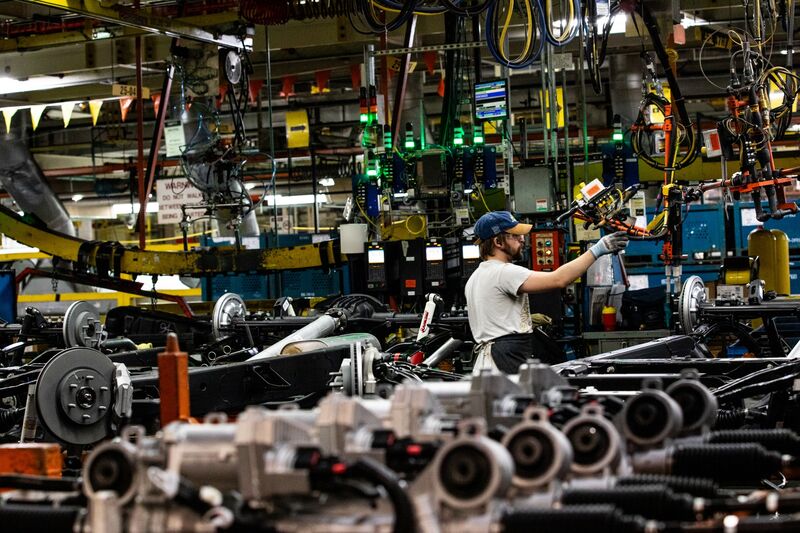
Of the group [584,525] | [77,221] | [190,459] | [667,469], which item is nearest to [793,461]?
[667,469]

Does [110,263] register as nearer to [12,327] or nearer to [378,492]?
[12,327]

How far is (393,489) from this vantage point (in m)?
2.59

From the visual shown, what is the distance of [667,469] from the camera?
3.20m

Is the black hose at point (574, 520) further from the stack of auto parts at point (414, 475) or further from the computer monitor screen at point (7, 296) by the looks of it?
the computer monitor screen at point (7, 296)

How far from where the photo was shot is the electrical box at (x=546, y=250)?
11.3 meters

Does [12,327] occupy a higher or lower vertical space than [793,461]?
higher

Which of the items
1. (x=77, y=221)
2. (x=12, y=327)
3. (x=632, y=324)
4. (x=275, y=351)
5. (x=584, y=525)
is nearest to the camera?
(x=584, y=525)

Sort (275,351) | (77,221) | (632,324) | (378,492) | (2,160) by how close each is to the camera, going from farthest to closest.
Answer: (77,221)
(2,160)
(632,324)
(275,351)
(378,492)

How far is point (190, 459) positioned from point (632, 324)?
8.72 metres

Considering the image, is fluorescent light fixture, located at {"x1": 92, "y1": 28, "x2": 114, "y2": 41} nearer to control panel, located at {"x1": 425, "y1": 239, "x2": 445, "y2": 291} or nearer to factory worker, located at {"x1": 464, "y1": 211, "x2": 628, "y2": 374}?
control panel, located at {"x1": 425, "y1": 239, "x2": 445, "y2": 291}

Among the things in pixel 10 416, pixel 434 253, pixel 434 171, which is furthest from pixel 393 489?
pixel 434 171

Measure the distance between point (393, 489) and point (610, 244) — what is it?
403cm

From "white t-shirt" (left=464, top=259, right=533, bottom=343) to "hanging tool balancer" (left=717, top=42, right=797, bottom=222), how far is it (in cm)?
391

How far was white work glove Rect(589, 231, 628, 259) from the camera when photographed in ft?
20.6
